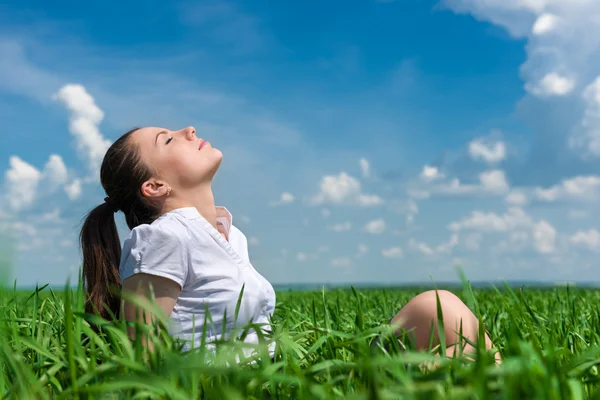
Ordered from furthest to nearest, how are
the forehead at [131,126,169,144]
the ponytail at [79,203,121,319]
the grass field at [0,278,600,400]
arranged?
the forehead at [131,126,169,144]
the ponytail at [79,203,121,319]
the grass field at [0,278,600,400]

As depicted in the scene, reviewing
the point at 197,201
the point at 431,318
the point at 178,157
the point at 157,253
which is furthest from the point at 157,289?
the point at 431,318

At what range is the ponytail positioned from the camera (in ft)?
8.97

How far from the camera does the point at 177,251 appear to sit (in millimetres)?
2371

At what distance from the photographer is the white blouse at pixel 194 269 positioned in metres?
2.33

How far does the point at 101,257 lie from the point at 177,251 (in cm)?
67

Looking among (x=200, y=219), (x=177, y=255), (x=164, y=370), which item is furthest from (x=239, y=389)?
(x=200, y=219)

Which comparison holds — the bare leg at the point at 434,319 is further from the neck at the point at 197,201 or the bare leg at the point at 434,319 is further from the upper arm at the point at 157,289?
the neck at the point at 197,201

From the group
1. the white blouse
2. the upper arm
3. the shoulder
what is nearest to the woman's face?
the white blouse

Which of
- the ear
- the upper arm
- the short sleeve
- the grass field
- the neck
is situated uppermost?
the ear

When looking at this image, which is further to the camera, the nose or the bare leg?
the nose

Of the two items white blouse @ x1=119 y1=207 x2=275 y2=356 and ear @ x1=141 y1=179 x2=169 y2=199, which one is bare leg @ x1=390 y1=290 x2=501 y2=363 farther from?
ear @ x1=141 y1=179 x2=169 y2=199

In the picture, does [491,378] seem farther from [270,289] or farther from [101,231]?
[101,231]

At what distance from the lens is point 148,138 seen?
9.54 ft

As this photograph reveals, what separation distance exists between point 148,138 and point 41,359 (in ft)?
4.27
